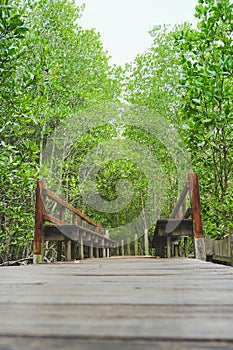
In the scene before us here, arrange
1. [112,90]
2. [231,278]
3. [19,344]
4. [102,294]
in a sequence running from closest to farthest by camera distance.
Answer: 1. [19,344]
2. [102,294]
3. [231,278]
4. [112,90]

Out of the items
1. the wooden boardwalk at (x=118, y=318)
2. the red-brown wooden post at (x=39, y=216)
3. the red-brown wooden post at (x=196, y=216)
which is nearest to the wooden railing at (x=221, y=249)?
the red-brown wooden post at (x=196, y=216)

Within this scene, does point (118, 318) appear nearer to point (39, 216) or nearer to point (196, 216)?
point (196, 216)

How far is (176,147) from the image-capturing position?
13.8 meters

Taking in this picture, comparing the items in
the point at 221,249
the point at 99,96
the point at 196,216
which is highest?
the point at 99,96

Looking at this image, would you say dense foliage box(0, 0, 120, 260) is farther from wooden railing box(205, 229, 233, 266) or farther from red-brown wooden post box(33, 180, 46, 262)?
wooden railing box(205, 229, 233, 266)

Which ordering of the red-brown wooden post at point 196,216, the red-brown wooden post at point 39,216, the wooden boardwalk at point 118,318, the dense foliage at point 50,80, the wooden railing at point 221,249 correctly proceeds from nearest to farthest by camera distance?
1. the wooden boardwalk at point 118,318
2. the wooden railing at point 221,249
3. the red-brown wooden post at point 196,216
4. the red-brown wooden post at point 39,216
5. the dense foliage at point 50,80

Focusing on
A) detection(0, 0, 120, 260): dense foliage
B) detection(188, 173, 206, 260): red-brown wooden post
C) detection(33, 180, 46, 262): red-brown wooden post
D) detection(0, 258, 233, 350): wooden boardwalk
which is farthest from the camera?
detection(0, 0, 120, 260): dense foliage

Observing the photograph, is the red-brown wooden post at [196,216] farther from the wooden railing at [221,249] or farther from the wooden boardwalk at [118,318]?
the wooden boardwalk at [118,318]

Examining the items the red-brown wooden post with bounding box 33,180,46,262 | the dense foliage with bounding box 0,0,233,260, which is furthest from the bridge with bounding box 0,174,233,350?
the dense foliage with bounding box 0,0,233,260

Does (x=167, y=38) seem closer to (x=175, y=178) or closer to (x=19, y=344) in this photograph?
(x=175, y=178)

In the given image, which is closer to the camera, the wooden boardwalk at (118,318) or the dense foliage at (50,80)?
the wooden boardwalk at (118,318)

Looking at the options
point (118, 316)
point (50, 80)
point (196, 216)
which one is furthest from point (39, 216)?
point (118, 316)

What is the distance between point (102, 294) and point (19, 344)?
2.32 feet

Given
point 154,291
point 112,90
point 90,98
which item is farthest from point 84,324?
point 112,90
